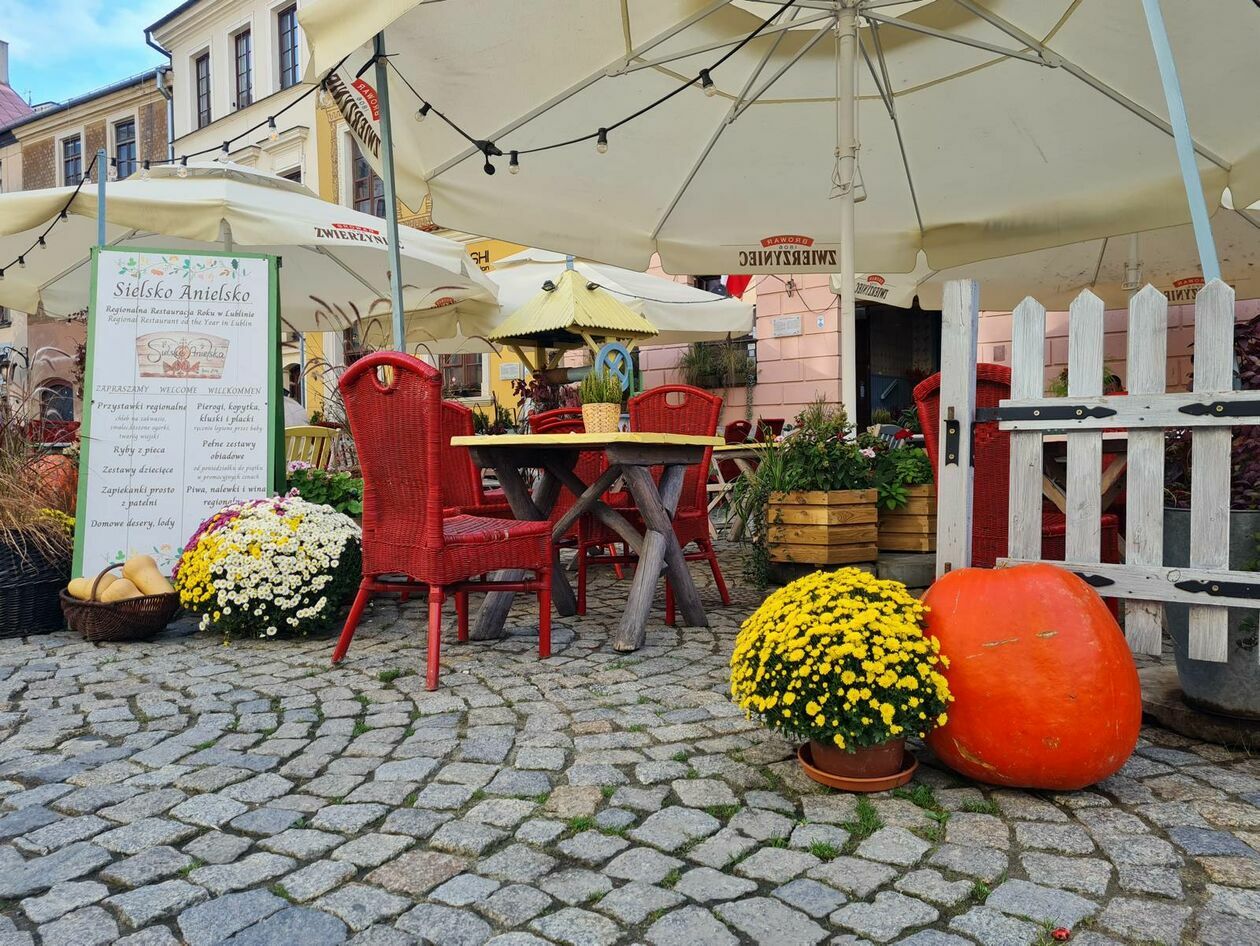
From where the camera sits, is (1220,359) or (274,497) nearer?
(1220,359)

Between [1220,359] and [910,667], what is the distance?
3.90 feet

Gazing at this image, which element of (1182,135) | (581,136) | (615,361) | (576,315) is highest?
(581,136)

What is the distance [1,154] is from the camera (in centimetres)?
2717

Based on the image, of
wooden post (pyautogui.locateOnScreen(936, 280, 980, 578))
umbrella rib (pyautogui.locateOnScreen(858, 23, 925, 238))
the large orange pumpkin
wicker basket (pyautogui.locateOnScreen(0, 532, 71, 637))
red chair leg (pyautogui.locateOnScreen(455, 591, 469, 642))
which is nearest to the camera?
the large orange pumpkin

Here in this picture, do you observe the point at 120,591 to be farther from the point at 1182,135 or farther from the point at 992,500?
the point at 1182,135

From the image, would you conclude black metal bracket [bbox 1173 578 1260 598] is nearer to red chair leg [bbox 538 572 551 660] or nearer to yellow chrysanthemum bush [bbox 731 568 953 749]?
yellow chrysanthemum bush [bbox 731 568 953 749]

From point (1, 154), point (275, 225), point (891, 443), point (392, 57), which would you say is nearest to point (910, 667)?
point (891, 443)

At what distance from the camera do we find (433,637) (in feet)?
11.0

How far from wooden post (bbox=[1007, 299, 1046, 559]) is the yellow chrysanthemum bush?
1.75ft

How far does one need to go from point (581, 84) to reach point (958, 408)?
11.6 feet

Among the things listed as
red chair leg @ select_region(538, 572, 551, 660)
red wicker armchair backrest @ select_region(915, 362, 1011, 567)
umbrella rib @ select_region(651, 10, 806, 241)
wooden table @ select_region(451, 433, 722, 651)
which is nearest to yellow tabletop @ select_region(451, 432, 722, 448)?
wooden table @ select_region(451, 433, 722, 651)

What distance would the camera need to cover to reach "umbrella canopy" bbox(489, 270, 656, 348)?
26.9 feet

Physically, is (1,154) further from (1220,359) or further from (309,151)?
(1220,359)

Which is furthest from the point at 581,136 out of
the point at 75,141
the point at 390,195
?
the point at 75,141
